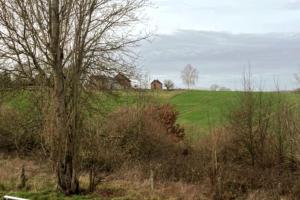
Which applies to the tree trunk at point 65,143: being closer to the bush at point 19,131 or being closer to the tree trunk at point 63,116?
the tree trunk at point 63,116

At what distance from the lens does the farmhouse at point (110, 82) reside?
56.1ft

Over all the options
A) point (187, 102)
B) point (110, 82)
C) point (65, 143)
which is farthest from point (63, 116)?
point (187, 102)

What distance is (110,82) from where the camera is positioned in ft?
57.4

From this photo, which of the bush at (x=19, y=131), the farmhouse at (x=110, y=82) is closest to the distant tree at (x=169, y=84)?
the bush at (x=19, y=131)

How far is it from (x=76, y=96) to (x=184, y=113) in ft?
104

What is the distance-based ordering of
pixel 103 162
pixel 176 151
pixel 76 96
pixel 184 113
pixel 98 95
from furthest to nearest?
pixel 184 113
pixel 176 151
pixel 103 162
pixel 98 95
pixel 76 96

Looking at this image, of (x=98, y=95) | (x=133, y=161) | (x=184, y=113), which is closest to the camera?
(x=98, y=95)

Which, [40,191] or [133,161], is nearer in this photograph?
[40,191]

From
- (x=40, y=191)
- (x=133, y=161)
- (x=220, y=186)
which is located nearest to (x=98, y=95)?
(x=40, y=191)

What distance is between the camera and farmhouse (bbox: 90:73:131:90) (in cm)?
1711

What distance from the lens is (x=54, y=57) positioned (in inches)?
647

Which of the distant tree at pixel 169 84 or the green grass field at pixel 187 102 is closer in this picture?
the green grass field at pixel 187 102

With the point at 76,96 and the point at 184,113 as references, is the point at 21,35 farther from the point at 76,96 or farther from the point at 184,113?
the point at 184,113

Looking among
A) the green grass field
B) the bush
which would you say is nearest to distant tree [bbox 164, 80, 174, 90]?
the green grass field
